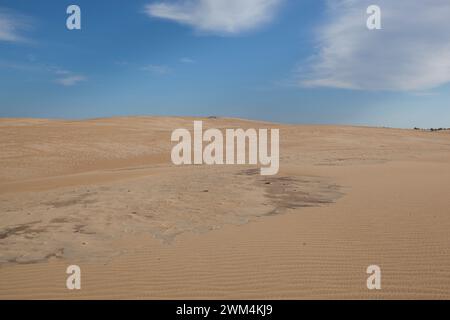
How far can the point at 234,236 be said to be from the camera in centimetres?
676

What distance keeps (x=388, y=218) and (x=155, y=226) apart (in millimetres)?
4493

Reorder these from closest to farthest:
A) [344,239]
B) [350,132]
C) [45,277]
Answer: [45,277], [344,239], [350,132]

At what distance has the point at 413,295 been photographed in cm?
429

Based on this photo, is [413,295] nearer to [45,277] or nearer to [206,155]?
[45,277]

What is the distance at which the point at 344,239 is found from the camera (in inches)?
251

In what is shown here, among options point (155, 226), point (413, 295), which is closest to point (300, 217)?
point (155, 226)

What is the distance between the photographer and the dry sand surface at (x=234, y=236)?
4.75 metres

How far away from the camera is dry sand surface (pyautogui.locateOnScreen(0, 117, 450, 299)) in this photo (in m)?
4.75

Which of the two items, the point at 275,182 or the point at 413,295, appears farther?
the point at 275,182
